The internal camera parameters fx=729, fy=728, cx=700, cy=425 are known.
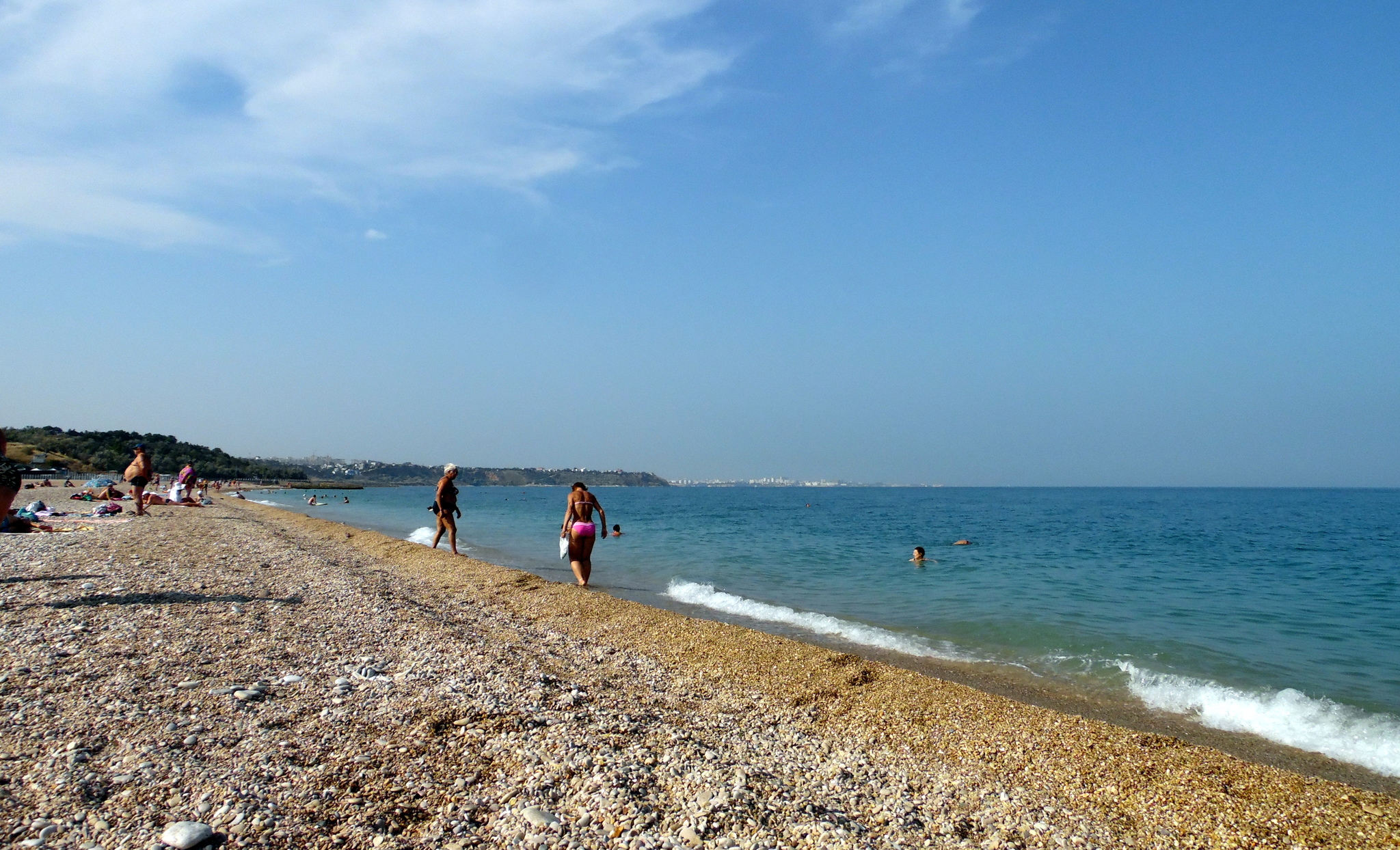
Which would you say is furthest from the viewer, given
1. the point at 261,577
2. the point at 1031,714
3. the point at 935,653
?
the point at 261,577

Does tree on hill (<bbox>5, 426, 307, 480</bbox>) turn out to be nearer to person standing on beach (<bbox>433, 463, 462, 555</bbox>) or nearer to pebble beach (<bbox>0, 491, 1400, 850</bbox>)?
person standing on beach (<bbox>433, 463, 462, 555</bbox>)

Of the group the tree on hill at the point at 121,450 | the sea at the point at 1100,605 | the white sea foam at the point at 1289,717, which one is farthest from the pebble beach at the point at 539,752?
the tree on hill at the point at 121,450

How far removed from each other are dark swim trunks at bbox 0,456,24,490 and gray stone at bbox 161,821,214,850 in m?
6.30

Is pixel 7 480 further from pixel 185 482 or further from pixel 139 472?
pixel 185 482

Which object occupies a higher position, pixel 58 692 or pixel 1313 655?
pixel 58 692

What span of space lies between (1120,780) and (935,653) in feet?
16.7

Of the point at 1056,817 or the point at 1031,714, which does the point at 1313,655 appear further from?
the point at 1056,817

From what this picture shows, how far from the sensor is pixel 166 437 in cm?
11725

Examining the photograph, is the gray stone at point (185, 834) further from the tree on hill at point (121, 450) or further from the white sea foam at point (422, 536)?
the tree on hill at point (121, 450)

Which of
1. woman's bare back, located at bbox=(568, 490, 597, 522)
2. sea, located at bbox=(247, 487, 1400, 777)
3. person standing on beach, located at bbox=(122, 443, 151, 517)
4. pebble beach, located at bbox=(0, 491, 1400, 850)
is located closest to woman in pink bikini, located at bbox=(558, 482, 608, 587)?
woman's bare back, located at bbox=(568, 490, 597, 522)

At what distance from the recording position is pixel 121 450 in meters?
96.4

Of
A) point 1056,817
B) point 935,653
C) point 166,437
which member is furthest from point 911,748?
point 166,437

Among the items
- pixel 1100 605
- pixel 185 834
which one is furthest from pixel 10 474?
pixel 1100 605

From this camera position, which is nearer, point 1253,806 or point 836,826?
point 836,826
